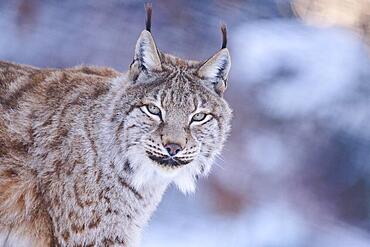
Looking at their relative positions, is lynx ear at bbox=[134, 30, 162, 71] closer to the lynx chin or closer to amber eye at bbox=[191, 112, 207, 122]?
the lynx chin

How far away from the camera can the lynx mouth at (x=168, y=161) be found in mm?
1846

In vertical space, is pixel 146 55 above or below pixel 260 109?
above

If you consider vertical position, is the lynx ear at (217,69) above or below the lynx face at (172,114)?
above

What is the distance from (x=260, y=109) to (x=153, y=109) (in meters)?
0.81

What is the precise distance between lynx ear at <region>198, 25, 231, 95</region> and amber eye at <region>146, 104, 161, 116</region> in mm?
150

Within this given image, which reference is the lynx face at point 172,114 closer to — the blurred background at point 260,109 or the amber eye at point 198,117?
the amber eye at point 198,117

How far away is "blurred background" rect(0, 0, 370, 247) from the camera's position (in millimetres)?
2570

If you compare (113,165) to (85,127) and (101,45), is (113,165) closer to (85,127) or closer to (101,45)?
(85,127)

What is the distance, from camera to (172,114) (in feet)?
6.08

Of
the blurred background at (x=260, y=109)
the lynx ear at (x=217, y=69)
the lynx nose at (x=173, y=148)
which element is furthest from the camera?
the blurred background at (x=260, y=109)

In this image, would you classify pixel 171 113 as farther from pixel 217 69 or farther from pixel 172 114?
pixel 217 69

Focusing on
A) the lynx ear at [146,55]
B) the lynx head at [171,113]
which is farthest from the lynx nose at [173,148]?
the lynx ear at [146,55]

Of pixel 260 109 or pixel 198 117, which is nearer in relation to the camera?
pixel 198 117

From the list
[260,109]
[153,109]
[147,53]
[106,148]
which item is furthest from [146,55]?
[260,109]
